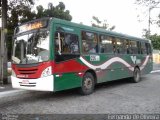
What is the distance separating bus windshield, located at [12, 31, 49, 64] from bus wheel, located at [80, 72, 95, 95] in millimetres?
2238

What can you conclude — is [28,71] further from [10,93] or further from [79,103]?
[10,93]

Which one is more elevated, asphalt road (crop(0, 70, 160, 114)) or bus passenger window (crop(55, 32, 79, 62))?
bus passenger window (crop(55, 32, 79, 62))

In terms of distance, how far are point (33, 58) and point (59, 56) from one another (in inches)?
35.5

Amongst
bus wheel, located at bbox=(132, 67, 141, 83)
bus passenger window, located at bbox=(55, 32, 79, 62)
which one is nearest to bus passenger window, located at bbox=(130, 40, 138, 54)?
bus wheel, located at bbox=(132, 67, 141, 83)

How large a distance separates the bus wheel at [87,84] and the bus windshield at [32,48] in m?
2.24

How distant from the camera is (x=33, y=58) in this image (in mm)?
9961

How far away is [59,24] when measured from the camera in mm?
10125

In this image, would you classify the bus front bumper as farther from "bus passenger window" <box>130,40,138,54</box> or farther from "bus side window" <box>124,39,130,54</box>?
"bus passenger window" <box>130,40,138,54</box>

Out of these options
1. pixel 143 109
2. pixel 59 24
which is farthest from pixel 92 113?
pixel 59 24

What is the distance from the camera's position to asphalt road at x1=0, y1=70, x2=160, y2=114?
27.7 feet

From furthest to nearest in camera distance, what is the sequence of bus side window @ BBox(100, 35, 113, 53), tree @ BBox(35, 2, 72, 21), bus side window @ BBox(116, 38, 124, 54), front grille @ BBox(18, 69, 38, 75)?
tree @ BBox(35, 2, 72, 21) → bus side window @ BBox(116, 38, 124, 54) → bus side window @ BBox(100, 35, 113, 53) → front grille @ BBox(18, 69, 38, 75)

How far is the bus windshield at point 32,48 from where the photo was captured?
9773 millimetres

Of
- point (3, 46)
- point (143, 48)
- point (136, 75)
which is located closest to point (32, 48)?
point (3, 46)

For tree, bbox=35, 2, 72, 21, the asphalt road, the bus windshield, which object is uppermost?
tree, bbox=35, 2, 72, 21
